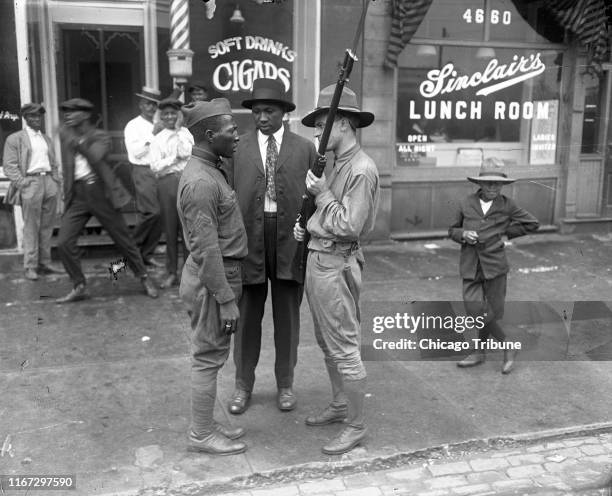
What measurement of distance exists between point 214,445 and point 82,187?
11.7 ft

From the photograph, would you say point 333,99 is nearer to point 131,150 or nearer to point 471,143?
point 131,150

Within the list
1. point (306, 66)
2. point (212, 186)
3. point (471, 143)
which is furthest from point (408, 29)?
point (212, 186)

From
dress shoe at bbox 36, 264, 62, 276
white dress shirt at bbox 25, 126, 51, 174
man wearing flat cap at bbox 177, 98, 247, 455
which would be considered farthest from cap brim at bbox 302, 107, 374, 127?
dress shoe at bbox 36, 264, 62, 276

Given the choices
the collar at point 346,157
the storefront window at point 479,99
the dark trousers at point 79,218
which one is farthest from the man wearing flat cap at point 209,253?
the storefront window at point 479,99

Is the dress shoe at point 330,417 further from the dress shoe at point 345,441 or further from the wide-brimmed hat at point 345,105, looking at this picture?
the wide-brimmed hat at point 345,105

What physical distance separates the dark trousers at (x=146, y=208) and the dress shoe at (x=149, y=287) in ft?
2.82

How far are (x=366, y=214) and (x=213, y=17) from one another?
5.72 meters

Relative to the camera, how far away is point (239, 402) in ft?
15.0

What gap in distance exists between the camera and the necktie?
14.5 feet

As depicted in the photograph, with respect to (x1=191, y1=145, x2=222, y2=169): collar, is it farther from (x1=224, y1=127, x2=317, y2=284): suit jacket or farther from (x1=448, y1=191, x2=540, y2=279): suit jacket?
(x1=448, y1=191, x2=540, y2=279): suit jacket

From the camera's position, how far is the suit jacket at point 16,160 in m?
7.57

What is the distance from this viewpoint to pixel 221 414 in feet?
14.9

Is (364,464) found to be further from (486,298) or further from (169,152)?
(169,152)

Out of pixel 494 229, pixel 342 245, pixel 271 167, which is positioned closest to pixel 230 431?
pixel 342 245
